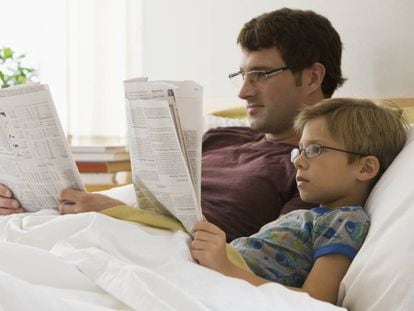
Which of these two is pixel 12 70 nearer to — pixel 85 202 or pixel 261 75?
pixel 261 75

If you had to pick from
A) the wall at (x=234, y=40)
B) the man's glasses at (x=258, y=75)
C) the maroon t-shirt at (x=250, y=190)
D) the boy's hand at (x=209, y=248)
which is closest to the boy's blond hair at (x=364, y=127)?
the maroon t-shirt at (x=250, y=190)

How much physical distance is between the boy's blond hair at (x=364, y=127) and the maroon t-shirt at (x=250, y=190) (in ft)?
0.70

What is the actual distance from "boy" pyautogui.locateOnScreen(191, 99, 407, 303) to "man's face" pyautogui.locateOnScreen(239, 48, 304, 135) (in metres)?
0.36

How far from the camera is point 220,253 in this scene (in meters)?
1.18

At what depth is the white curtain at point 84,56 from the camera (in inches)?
117

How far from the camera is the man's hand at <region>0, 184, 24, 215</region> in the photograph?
1532 mm

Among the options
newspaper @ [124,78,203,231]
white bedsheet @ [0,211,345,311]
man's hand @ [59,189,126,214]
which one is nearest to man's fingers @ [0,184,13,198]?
man's hand @ [59,189,126,214]

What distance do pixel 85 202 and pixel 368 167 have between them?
52cm

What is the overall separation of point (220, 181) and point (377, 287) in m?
0.65

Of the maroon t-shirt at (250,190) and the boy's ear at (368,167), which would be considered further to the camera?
the maroon t-shirt at (250,190)

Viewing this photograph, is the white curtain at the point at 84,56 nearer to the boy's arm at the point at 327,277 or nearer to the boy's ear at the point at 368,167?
the boy's ear at the point at 368,167

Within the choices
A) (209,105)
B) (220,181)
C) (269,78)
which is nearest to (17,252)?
(220,181)

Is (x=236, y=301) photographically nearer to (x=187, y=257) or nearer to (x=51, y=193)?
(x=187, y=257)

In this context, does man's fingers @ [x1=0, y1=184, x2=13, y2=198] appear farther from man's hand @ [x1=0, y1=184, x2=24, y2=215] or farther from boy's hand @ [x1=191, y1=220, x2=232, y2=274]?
boy's hand @ [x1=191, y1=220, x2=232, y2=274]
